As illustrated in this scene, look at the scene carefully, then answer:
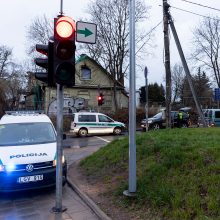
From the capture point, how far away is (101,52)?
40.3 meters

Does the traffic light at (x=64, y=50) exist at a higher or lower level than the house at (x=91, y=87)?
lower

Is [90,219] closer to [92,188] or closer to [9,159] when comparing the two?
[92,188]

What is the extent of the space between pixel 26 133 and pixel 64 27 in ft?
12.3

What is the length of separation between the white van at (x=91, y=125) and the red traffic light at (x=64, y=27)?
62.4 feet

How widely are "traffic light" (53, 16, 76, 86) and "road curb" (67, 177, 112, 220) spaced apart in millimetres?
2337

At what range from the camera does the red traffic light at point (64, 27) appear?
242 inches

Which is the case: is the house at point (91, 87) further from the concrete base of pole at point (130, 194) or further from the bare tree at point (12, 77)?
the concrete base of pole at point (130, 194)

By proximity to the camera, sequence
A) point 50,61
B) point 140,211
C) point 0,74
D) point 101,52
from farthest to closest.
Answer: point 0,74, point 101,52, point 50,61, point 140,211

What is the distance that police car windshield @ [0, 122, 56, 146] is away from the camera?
8.63 m

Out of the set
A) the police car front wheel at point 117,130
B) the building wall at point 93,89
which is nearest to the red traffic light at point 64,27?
the police car front wheel at point 117,130

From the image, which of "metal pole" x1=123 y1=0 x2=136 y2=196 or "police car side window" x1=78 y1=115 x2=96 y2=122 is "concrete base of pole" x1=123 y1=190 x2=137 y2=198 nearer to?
"metal pole" x1=123 y1=0 x2=136 y2=196

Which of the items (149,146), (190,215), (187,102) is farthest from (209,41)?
(190,215)

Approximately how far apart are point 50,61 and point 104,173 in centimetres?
359

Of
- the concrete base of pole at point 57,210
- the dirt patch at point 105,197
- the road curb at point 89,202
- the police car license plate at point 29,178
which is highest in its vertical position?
the police car license plate at point 29,178
